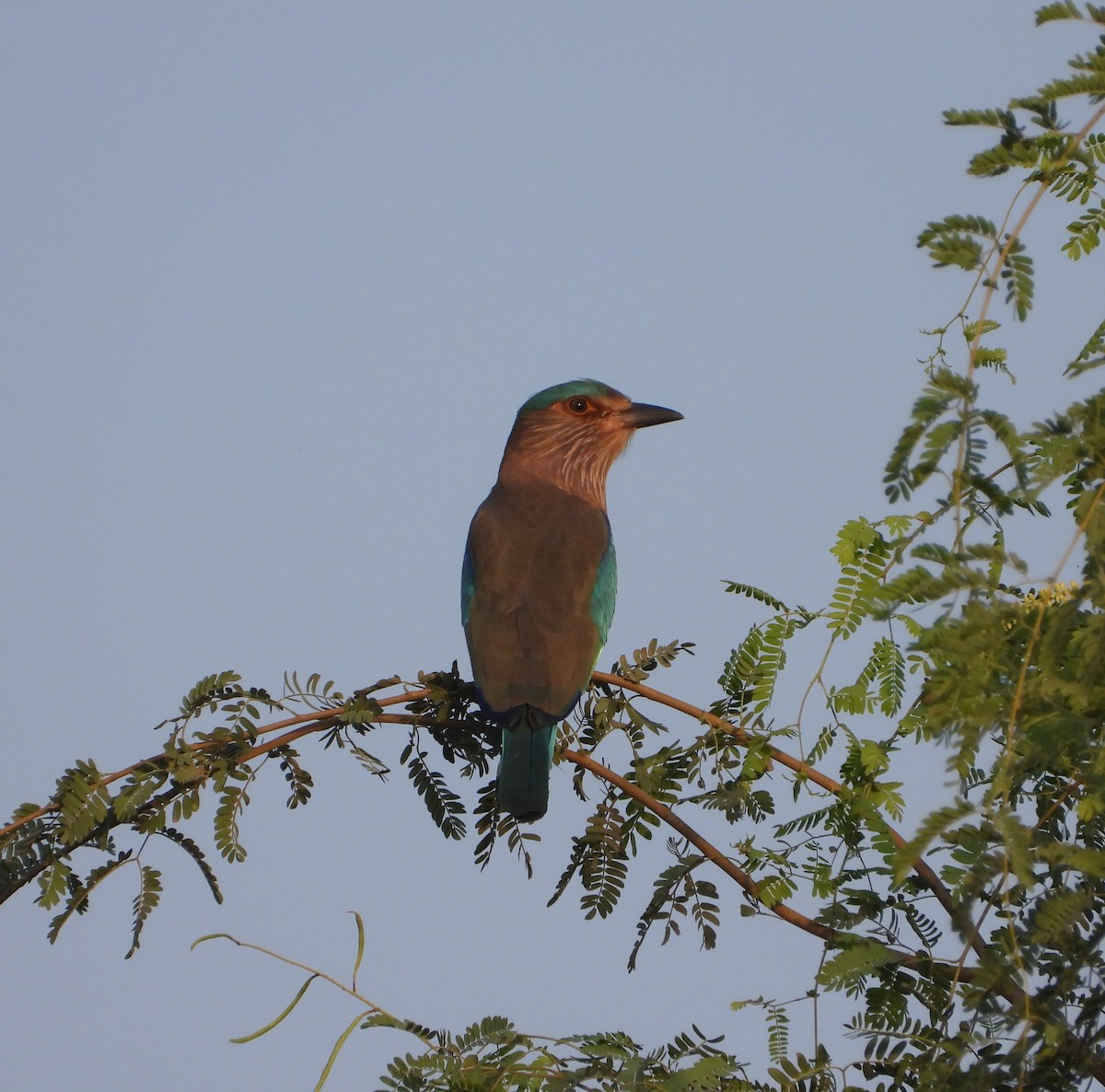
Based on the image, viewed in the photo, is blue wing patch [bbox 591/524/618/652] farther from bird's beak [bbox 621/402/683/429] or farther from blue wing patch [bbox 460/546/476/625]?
bird's beak [bbox 621/402/683/429]

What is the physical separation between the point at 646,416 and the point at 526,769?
11.3 feet

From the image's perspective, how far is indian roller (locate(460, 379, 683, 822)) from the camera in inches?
185

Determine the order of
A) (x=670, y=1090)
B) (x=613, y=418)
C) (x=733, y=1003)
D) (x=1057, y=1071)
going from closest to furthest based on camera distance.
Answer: (x=1057, y=1071) < (x=670, y=1090) < (x=733, y=1003) < (x=613, y=418)

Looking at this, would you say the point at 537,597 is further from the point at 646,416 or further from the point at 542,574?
the point at 646,416

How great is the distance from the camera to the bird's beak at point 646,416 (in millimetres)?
7492

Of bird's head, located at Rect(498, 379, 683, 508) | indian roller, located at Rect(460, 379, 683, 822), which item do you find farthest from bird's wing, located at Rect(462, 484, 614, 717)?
bird's head, located at Rect(498, 379, 683, 508)

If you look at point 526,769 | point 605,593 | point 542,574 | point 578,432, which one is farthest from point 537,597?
point 578,432

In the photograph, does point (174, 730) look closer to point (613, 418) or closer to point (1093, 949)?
point (1093, 949)

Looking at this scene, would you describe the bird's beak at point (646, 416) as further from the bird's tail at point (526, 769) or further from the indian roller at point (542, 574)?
Result: the bird's tail at point (526, 769)

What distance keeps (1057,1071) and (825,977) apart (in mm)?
639

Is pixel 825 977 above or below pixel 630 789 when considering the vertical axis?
below

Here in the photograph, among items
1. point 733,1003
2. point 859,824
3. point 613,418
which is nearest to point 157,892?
point 733,1003

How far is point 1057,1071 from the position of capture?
249 centimetres

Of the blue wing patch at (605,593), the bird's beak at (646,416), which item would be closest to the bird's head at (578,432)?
the bird's beak at (646,416)
